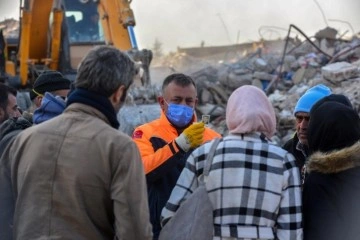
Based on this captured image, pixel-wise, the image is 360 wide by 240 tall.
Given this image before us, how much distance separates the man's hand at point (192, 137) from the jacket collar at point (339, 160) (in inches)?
29.9

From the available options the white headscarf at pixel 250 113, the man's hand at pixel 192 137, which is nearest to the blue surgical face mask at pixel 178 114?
the man's hand at pixel 192 137

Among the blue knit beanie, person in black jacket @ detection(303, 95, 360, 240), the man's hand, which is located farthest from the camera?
the blue knit beanie

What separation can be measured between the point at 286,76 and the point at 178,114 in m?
12.1

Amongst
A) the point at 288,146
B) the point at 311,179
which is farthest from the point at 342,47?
the point at 311,179

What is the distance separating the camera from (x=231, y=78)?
15867 mm

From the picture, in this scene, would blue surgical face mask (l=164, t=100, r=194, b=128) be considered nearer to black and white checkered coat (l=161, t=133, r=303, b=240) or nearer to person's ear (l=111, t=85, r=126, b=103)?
black and white checkered coat (l=161, t=133, r=303, b=240)

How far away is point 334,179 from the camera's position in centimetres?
309

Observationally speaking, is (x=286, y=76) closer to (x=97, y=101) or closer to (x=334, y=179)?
(x=334, y=179)

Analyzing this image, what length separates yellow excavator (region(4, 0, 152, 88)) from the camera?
11375mm

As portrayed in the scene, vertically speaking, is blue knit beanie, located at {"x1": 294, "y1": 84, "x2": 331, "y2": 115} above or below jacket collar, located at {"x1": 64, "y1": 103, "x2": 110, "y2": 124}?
below

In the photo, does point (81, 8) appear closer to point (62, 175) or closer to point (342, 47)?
point (342, 47)

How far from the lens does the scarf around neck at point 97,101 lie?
113 inches

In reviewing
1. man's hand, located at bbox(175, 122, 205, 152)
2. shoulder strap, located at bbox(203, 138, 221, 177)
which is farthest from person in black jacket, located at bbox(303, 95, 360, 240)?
man's hand, located at bbox(175, 122, 205, 152)

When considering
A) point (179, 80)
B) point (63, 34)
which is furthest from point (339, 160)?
point (63, 34)
